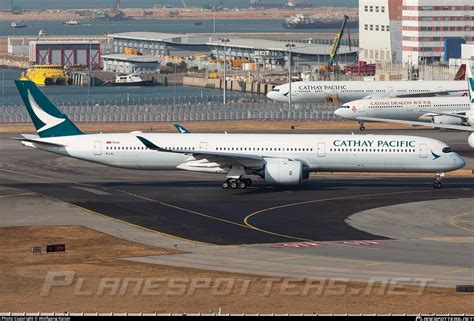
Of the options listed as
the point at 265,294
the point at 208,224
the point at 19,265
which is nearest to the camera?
the point at 265,294

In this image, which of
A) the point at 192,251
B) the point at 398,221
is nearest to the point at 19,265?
the point at 192,251

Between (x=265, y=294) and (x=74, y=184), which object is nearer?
(x=265, y=294)

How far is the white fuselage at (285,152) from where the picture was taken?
88.4 metres

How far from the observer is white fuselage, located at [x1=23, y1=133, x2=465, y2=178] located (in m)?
88.4

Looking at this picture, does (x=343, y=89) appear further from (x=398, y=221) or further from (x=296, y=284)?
(x=296, y=284)

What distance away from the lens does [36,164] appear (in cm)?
10456

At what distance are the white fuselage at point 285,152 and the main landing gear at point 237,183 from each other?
837 millimetres

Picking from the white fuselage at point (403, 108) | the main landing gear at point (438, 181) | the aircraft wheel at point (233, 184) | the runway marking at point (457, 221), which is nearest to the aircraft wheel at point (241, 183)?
the aircraft wheel at point (233, 184)

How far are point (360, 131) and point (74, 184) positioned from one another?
51926mm

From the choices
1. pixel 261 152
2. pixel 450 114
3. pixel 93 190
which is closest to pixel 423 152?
pixel 261 152

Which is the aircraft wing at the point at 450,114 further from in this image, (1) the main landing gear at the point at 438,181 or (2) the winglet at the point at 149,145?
(2) the winglet at the point at 149,145

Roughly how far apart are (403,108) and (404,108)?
0.13 m

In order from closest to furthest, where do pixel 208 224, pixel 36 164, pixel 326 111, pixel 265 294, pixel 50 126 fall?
1. pixel 265 294
2. pixel 208 224
3. pixel 50 126
4. pixel 36 164
5. pixel 326 111

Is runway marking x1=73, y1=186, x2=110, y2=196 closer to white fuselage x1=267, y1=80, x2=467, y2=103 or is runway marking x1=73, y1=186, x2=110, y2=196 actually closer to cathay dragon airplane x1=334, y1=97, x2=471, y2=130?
cathay dragon airplane x1=334, y1=97, x2=471, y2=130
